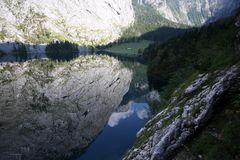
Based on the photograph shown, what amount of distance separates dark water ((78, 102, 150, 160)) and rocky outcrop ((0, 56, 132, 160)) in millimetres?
2335

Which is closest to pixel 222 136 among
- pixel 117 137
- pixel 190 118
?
pixel 190 118

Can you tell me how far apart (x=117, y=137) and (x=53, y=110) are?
27.8 meters

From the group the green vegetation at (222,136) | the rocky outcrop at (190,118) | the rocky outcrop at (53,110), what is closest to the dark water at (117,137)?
the rocky outcrop at (53,110)

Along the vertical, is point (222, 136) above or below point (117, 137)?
above

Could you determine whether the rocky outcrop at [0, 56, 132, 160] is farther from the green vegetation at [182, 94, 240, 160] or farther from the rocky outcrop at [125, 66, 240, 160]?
the green vegetation at [182, 94, 240, 160]

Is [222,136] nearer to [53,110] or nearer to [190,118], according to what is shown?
[190,118]

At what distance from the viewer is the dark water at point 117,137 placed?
52.5 m

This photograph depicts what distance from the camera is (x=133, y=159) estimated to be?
25.5 metres

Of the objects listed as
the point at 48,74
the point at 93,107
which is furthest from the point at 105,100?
the point at 48,74

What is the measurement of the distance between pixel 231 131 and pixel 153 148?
21.1ft

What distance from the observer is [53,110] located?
82.8 metres

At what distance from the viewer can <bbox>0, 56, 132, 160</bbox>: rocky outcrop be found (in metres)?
55.7

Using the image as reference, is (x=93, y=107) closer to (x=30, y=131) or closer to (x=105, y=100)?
(x=105, y=100)

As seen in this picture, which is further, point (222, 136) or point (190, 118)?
point (190, 118)
